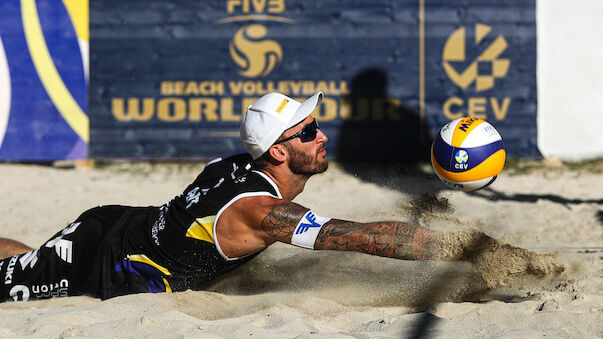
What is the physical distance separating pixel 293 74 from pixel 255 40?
64 centimetres

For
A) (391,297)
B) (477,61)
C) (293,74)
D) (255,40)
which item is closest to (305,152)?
(391,297)

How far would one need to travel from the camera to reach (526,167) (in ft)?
25.7

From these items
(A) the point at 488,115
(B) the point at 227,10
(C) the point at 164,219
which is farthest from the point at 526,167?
(C) the point at 164,219

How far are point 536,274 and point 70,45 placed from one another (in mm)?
6725

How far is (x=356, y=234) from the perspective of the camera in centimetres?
296

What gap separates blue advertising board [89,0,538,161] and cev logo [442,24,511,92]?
1 centimetres

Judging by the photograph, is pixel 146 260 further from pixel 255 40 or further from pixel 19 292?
pixel 255 40

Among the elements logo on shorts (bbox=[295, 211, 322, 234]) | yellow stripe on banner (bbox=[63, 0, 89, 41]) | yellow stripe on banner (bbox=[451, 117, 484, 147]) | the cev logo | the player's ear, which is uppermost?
yellow stripe on banner (bbox=[63, 0, 89, 41])

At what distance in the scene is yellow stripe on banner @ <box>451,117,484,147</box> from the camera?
12.6 ft

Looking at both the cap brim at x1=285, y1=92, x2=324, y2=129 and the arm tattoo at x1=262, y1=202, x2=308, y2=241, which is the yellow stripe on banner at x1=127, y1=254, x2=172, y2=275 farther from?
the cap brim at x1=285, y1=92, x2=324, y2=129

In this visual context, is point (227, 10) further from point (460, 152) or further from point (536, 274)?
point (536, 274)

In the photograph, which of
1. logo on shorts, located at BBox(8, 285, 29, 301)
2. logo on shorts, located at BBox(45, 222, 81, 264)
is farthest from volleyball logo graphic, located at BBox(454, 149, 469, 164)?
logo on shorts, located at BBox(8, 285, 29, 301)

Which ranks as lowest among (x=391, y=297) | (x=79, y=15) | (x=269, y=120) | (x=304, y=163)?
(x=391, y=297)

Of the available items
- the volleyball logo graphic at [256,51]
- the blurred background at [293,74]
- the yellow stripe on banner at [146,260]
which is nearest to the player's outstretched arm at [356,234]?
the yellow stripe on banner at [146,260]
